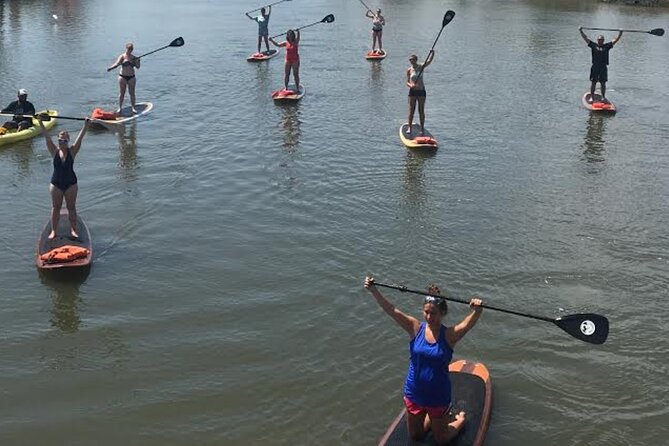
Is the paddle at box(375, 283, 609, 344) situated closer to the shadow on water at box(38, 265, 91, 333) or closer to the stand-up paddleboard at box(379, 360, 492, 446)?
the stand-up paddleboard at box(379, 360, 492, 446)

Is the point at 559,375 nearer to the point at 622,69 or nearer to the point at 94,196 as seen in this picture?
the point at 94,196

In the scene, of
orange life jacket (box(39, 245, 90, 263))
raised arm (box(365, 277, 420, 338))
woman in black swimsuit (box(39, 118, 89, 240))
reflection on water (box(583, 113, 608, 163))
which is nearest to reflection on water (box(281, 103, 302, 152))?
woman in black swimsuit (box(39, 118, 89, 240))

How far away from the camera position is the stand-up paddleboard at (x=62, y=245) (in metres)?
11.1

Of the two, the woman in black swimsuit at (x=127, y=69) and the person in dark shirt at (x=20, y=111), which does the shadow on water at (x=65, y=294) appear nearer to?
the person in dark shirt at (x=20, y=111)

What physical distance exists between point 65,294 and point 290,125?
415 inches

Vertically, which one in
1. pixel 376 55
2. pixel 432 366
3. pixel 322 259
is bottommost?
pixel 322 259

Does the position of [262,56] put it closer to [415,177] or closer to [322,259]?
[415,177]

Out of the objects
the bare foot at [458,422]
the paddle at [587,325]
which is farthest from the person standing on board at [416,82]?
the bare foot at [458,422]

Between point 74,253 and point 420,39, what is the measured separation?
29672 mm

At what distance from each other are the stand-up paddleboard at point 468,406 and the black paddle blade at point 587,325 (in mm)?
1238

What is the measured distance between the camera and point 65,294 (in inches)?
430

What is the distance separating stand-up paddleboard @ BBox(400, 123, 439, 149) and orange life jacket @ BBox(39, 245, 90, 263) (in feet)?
29.7

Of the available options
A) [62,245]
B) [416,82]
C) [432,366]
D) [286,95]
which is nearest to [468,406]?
[432,366]

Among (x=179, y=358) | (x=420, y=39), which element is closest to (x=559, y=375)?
(x=179, y=358)
